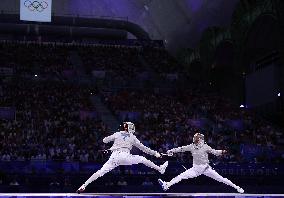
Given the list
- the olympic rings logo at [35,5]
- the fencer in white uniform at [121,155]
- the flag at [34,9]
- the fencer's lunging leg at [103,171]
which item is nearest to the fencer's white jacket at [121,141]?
the fencer in white uniform at [121,155]

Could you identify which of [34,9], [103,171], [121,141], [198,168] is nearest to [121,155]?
[121,141]

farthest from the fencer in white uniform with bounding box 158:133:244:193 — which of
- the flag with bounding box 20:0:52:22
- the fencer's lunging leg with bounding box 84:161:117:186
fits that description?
the flag with bounding box 20:0:52:22

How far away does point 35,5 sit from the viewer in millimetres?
45656

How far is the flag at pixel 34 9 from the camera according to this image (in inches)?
1795

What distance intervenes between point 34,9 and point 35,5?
15.7 inches

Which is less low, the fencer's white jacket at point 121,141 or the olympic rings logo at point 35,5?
the olympic rings logo at point 35,5

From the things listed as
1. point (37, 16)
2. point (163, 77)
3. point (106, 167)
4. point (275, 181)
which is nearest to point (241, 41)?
point (163, 77)

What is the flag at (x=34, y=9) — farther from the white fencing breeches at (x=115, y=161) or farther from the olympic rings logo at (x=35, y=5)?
the white fencing breeches at (x=115, y=161)

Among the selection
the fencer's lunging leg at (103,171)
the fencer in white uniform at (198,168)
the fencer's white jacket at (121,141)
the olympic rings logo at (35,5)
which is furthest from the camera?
the olympic rings logo at (35,5)

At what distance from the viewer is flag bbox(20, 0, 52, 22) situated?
4559cm

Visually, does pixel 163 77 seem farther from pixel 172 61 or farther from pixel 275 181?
pixel 275 181

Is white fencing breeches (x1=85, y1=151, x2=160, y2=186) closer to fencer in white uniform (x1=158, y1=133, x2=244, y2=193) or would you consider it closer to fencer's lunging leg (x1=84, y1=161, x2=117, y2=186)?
fencer's lunging leg (x1=84, y1=161, x2=117, y2=186)

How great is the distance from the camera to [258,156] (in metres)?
27.2

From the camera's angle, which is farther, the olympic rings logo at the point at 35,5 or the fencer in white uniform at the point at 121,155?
the olympic rings logo at the point at 35,5
